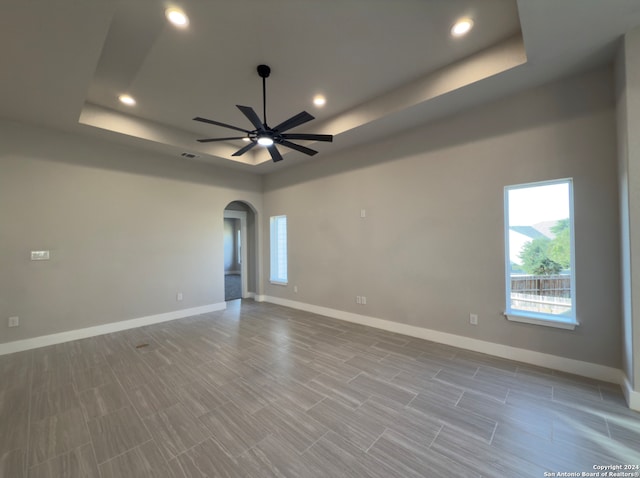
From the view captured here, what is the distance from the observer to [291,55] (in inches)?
109

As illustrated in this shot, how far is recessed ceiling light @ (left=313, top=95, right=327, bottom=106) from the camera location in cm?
360

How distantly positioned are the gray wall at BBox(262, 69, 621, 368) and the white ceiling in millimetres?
372

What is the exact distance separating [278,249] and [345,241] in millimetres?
2260

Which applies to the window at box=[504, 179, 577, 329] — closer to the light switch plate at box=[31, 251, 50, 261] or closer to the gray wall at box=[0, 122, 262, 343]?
the gray wall at box=[0, 122, 262, 343]

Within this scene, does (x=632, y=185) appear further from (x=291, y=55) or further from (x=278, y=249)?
(x=278, y=249)

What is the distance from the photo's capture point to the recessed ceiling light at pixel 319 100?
11.8ft

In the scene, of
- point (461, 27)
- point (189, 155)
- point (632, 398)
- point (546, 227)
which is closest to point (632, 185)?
point (546, 227)

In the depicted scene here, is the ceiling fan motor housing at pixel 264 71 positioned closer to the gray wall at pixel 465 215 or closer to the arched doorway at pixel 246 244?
the gray wall at pixel 465 215

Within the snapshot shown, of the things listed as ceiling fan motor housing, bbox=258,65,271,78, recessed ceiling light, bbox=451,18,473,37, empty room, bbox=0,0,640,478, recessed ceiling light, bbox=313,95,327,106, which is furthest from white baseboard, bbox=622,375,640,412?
ceiling fan motor housing, bbox=258,65,271,78

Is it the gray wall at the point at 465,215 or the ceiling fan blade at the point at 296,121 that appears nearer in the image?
the ceiling fan blade at the point at 296,121

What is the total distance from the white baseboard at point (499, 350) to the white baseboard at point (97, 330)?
2980 mm

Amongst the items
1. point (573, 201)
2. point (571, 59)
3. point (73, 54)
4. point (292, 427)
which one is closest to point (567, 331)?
point (573, 201)

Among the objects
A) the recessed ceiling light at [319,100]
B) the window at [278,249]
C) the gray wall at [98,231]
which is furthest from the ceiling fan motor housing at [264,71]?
the window at [278,249]

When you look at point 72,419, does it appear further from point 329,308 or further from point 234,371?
point 329,308
